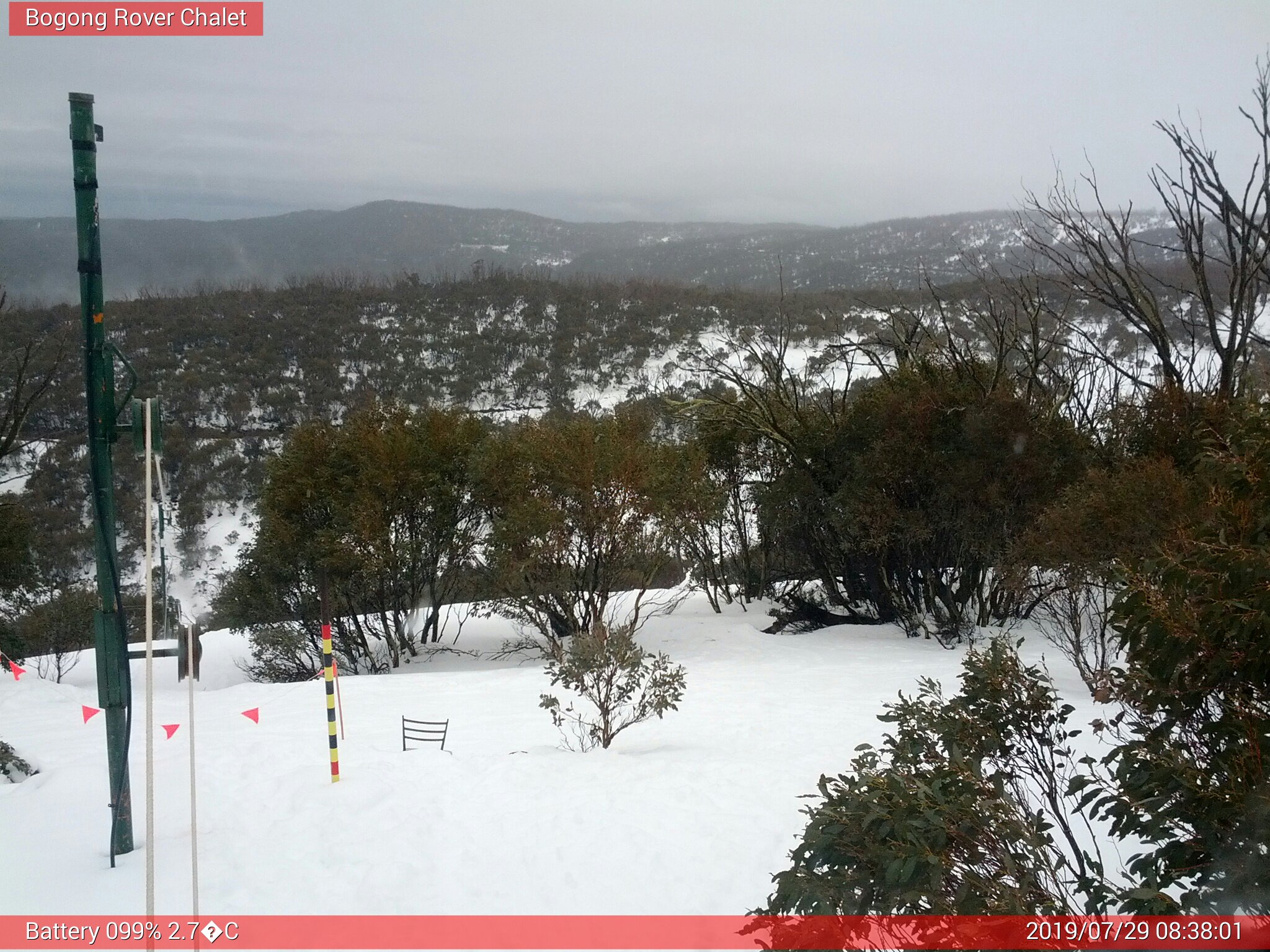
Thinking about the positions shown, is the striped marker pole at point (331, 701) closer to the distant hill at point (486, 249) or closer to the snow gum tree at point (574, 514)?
the distant hill at point (486, 249)

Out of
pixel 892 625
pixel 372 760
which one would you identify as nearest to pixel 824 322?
pixel 892 625

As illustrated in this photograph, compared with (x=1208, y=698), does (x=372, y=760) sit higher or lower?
lower

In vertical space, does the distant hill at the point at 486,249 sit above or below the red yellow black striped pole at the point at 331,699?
above

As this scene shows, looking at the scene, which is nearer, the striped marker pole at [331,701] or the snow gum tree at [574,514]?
the striped marker pole at [331,701]

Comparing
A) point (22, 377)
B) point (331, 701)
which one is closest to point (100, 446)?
point (331, 701)

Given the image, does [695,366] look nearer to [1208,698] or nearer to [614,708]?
[614,708]

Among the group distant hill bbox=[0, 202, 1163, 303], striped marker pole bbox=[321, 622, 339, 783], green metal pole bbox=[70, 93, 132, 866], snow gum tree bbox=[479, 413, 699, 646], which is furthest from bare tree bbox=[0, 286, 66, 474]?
green metal pole bbox=[70, 93, 132, 866]

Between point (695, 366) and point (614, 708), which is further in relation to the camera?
point (695, 366)

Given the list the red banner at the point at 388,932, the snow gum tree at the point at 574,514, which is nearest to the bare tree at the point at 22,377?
the snow gum tree at the point at 574,514
